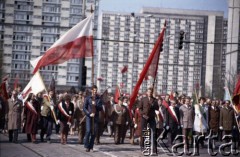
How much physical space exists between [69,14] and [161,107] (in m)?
39.2

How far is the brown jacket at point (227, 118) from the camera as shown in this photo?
2233 cm

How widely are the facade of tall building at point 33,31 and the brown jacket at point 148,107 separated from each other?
110 ft

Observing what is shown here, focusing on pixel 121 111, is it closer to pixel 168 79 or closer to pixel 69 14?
pixel 69 14

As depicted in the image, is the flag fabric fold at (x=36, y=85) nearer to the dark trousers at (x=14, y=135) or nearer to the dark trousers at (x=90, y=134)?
the dark trousers at (x=14, y=135)

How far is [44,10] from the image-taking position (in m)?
62.7

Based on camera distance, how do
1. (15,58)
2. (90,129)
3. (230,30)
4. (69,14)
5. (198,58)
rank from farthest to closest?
(198,58) < (15,58) < (69,14) < (230,30) < (90,129)

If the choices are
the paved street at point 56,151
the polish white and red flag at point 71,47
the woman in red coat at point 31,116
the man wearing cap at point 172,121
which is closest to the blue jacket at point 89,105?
the paved street at point 56,151

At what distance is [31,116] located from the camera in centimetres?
2050

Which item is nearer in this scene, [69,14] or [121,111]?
[121,111]

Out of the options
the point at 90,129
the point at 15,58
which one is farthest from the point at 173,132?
the point at 15,58

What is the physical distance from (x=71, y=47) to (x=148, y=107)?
9.09 ft

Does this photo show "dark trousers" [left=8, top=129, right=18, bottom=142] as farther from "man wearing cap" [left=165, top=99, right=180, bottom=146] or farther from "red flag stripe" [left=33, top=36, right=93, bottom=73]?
"man wearing cap" [left=165, top=99, right=180, bottom=146]

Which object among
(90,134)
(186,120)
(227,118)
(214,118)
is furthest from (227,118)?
(90,134)

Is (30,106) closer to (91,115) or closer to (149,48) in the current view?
(91,115)
